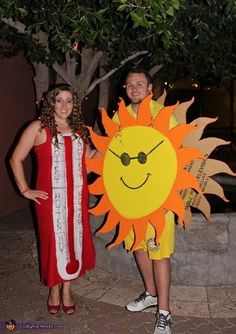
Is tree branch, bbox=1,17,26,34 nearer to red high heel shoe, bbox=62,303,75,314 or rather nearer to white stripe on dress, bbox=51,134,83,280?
white stripe on dress, bbox=51,134,83,280

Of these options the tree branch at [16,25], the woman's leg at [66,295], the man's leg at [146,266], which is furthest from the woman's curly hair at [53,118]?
the tree branch at [16,25]

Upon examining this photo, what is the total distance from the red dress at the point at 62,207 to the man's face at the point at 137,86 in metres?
0.50

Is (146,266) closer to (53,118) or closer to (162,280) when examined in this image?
(162,280)

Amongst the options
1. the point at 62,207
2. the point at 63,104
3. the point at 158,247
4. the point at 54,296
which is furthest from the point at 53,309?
the point at 63,104

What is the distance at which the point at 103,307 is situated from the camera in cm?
344

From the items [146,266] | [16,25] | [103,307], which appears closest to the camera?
[146,266]

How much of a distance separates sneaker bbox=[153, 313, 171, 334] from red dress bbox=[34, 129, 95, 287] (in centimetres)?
70

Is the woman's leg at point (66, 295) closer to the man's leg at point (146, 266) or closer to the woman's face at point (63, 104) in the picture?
the man's leg at point (146, 266)

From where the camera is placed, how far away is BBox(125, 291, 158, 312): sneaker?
3.31 meters

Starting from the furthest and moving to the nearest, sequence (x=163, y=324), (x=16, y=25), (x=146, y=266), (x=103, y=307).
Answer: (x=16, y=25) < (x=103, y=307) < (x=146, y=266) < (x=163, y=324)

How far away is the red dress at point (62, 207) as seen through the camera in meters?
2.98

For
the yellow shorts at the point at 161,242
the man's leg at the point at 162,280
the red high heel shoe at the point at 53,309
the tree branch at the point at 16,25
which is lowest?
the red high heel shoe at the point at 53,309

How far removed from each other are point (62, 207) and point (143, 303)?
1.01 meters

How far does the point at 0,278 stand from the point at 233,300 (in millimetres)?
2144
